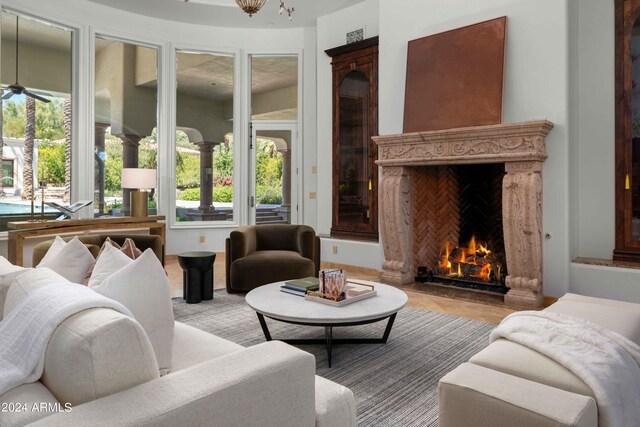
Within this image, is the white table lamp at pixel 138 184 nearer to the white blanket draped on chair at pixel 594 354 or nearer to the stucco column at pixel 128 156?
the stucco column at pixel 128 156

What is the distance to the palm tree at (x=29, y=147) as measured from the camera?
5.49 metres

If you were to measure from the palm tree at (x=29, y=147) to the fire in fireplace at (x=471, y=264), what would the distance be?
5.08m

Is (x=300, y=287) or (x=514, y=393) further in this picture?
(x=300, y=287)

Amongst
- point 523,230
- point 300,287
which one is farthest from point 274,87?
point 300,287

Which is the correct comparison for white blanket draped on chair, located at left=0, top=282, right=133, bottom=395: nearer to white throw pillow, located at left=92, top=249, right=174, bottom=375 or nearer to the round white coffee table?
white throw pillow, located at left=92, top=249, right=174, bottom=375

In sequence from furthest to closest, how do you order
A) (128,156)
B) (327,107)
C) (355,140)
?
(128,156) < (327,107) < (355,140)

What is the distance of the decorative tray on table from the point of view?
2.83 meters

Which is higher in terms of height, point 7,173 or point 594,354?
point 7,173

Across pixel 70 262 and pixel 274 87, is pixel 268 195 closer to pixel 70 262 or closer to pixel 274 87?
pixel 274 87

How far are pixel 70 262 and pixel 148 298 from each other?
919 millimetres

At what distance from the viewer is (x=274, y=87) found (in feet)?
23.8

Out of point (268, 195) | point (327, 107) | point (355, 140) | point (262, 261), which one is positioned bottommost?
point (262, 261)

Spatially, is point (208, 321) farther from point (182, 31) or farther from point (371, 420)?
point (182, 31)

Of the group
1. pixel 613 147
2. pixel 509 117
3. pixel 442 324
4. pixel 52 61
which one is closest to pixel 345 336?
pixel 442 324
